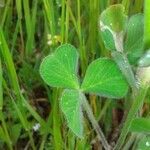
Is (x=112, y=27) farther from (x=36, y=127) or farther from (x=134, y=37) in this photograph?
(x=36, y=127)

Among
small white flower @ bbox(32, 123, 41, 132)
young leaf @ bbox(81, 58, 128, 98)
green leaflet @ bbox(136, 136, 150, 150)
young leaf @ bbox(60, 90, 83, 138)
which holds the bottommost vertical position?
small white flower @ bbox(32, 123, 41, 132)

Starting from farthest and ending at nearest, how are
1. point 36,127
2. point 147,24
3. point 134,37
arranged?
point 36,127
point 134,37
point 147,24

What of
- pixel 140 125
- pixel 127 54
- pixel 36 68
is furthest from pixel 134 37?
pixel 36 68

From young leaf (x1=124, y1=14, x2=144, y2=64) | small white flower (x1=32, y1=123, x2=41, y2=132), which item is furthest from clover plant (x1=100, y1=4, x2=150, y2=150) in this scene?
small white flower (x1=32, y1=123, x2=41, y2=132)

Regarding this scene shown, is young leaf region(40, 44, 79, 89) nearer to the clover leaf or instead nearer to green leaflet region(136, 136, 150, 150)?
the clover leaf

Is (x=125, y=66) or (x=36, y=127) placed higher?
(x=125, y=66)

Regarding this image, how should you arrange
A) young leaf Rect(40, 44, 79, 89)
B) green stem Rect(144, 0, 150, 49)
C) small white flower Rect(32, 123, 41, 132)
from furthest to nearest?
small white flower Rect(32, 123, 41, 132) < young leaf Rect(40, 44, 79, 89) < green stem Rect(144, 0, 150, 49)
